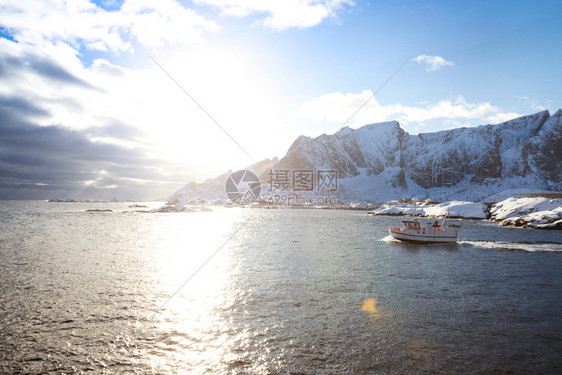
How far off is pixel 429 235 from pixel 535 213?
6044cm

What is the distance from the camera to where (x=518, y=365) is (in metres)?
11.7

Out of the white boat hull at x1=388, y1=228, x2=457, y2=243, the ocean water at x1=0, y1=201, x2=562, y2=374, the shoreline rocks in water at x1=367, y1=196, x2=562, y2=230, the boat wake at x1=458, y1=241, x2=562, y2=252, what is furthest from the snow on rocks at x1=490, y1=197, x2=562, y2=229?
the ocean water at x1=0, y1=201, x2=562, y2=374

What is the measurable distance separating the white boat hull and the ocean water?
16131 millimetres

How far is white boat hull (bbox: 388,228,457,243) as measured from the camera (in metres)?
48.8

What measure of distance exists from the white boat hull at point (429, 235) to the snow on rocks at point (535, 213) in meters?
46.1

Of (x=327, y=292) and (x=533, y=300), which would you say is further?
(x=327, y=292)

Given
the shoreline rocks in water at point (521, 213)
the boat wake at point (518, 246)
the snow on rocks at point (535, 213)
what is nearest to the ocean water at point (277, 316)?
the boat wake at point (518, 246)

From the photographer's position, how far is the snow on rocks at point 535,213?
3001 inches

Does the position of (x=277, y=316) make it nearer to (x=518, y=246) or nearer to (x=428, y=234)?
(x=428, y=234)

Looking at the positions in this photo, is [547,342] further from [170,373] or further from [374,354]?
[170,373]

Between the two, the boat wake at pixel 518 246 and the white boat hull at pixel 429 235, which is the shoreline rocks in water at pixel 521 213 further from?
the white boat hull at pixel 429 235

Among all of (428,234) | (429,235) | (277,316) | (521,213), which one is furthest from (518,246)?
(521,213)

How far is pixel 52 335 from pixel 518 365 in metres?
20.1

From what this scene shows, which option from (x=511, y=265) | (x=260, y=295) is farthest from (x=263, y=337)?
(x=511, y=265)
